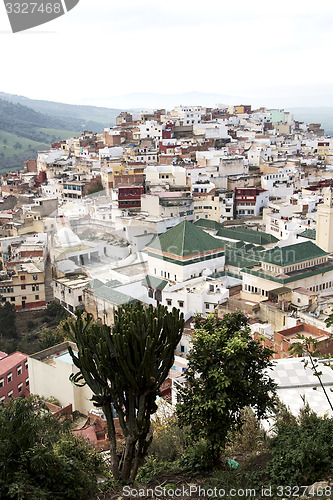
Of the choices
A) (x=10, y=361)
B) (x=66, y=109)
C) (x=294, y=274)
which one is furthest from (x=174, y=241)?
(x=66, y=109)

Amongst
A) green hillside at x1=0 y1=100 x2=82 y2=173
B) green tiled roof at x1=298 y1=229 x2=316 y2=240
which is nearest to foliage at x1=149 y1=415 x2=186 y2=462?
green tiled roof at x1=298 y1=229 x2=316 y2=240

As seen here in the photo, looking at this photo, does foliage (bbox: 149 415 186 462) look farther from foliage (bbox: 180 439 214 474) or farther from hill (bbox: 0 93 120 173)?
hill (bbox: 0 93 120 173)

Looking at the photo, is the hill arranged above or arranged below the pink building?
above

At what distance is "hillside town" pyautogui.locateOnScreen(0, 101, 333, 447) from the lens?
12148 millimetres

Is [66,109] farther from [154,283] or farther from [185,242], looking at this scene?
[154,283]

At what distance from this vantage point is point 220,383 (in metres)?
5.35

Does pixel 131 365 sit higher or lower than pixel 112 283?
higher

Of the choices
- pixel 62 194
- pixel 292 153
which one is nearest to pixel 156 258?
pixel 62 194

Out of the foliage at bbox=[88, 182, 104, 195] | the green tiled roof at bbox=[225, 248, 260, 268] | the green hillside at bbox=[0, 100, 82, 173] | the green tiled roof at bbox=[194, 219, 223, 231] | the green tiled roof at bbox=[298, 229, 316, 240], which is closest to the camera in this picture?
the green tiled roof at bbox=[225, 248, 260, 268]

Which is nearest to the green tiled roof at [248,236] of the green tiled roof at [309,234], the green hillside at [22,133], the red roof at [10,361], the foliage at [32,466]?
the green tiled roof at [309,234]

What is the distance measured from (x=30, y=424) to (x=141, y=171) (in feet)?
81.5

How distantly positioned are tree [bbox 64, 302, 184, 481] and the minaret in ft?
43.7

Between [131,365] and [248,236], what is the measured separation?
51.8 ft

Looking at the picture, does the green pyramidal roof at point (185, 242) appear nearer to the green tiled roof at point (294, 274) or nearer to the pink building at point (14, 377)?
the green tiled roof at point (294, 274)
